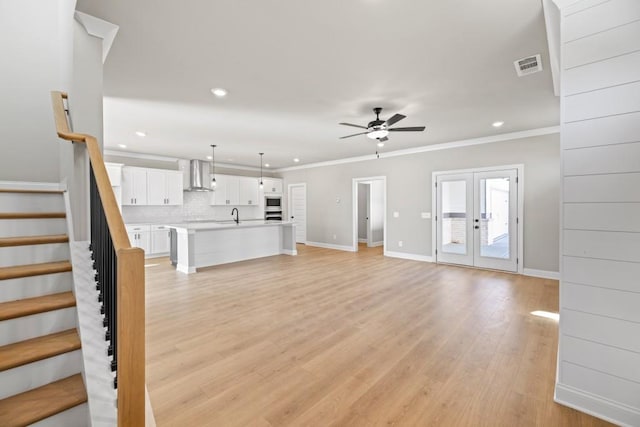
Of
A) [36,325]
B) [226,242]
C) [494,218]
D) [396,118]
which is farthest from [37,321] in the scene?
[494,218]

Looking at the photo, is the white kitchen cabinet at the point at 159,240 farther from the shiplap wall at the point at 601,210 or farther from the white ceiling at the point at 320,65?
the shiplap wall at the point at 601,210

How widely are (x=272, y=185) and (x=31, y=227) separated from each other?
322 inches

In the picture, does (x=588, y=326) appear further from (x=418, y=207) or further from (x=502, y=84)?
(x=418, y=207)

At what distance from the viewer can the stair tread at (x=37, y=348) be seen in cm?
139

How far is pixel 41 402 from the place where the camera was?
1364mm

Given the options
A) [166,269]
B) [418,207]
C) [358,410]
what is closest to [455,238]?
[418,207]

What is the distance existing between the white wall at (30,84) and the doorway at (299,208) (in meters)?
7.08

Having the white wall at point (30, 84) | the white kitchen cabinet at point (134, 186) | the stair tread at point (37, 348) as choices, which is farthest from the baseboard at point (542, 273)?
the white kitchen cabinet at point (134, 186)

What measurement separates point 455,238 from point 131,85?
21.0 ft

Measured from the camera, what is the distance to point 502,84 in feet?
11.0

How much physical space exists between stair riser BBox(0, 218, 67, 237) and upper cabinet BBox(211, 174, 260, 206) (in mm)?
6724

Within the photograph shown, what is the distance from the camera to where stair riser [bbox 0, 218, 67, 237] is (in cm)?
206

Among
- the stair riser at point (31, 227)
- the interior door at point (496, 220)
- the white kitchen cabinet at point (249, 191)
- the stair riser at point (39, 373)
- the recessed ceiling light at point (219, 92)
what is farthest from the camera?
the white kitchen cabinet at point (249, 191)

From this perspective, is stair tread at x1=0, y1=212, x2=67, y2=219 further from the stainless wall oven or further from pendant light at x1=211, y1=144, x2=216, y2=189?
the stainless wall oven
